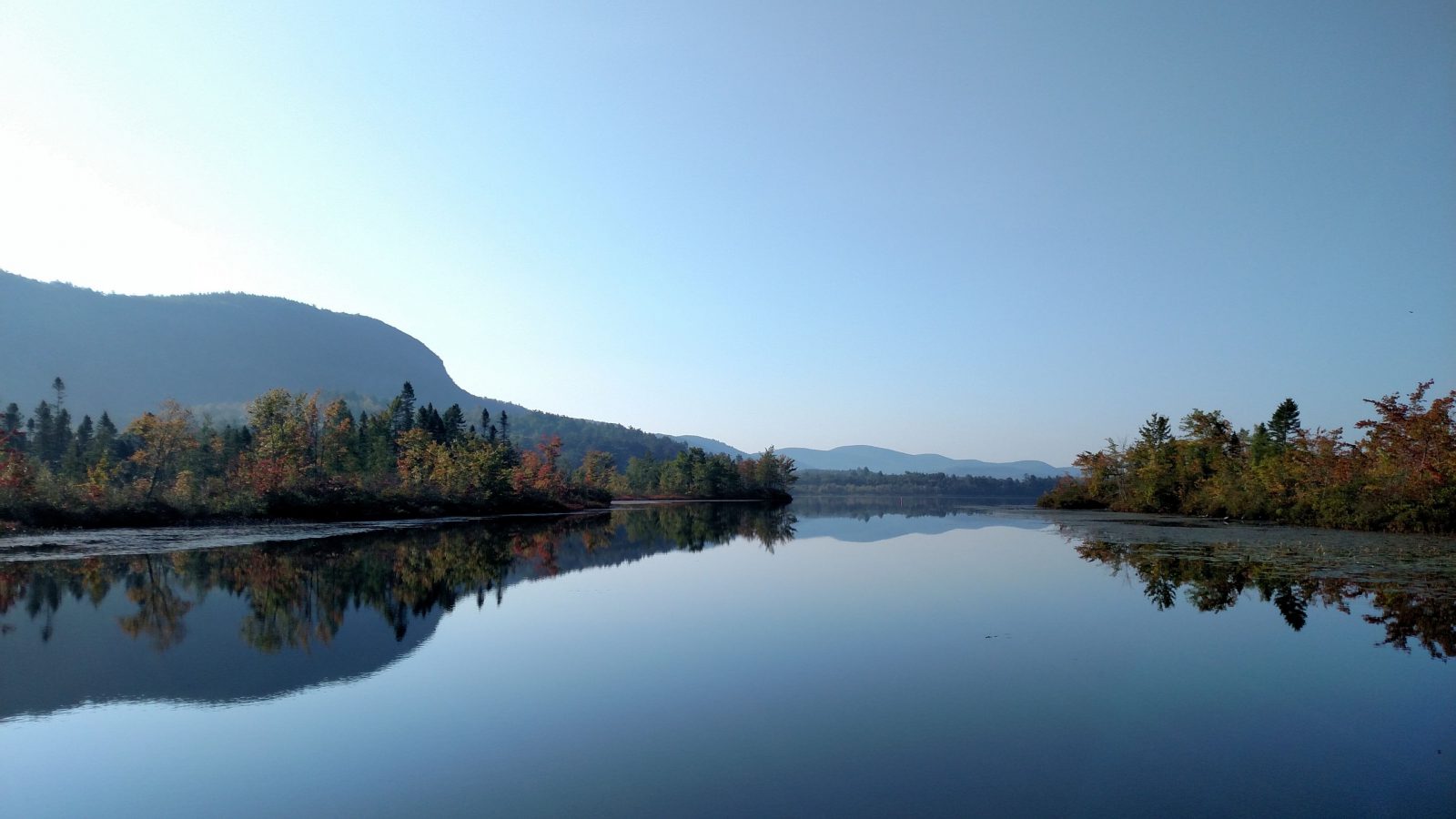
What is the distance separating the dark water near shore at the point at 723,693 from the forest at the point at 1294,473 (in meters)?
21.2

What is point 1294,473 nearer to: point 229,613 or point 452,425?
point 229,613

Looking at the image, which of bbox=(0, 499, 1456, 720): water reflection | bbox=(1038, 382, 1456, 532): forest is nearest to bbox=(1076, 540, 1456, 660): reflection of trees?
bbox=(0, 499, 1456, 720): water reflection

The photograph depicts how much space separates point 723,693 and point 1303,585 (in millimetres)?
22631

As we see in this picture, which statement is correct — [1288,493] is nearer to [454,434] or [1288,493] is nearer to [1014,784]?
[1014,784]

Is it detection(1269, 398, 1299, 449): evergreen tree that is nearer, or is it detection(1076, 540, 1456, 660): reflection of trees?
detection(1076, 540, 1456, 660): reflection of trees

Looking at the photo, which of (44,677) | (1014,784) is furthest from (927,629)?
(44,677)

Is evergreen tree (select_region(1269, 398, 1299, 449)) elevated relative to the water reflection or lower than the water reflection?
elevated

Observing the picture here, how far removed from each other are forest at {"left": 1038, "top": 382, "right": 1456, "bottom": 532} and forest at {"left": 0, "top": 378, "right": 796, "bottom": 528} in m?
69.6

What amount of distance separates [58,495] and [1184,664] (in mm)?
59810

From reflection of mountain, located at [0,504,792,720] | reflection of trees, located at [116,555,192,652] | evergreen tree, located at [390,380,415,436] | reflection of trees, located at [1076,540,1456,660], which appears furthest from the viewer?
evergreen tree, located at [390,380,415,436]

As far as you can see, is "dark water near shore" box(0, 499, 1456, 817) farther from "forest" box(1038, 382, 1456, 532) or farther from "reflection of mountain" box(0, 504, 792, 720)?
"forest" box(1038, 382, 1456, 532)

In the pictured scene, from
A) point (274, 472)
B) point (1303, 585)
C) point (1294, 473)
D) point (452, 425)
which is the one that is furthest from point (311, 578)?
point (452, 425)

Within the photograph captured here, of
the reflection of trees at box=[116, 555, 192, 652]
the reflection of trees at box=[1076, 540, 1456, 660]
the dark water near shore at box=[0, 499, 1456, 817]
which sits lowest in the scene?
the reflection of trees at box=[116, 555, 192, 652]

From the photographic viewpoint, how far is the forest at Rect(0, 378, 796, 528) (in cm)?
4697
